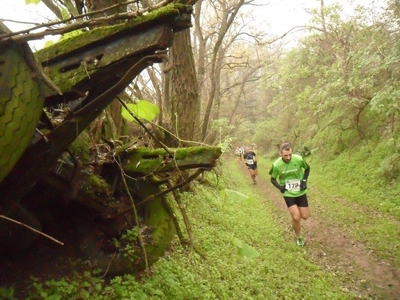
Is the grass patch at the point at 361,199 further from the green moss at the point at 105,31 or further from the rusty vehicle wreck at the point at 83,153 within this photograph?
the green moss at the point at 105,31

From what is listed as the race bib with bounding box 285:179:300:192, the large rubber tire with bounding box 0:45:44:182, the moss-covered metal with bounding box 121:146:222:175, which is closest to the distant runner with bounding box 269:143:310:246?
the race bib with bounding box 285:179:300:192

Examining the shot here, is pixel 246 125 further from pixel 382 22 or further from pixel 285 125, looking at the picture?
pixel 382 22

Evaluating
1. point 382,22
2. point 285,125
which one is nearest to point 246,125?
point 285,125

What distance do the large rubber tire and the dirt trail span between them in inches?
218

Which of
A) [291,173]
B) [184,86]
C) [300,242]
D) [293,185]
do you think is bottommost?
[300,242]

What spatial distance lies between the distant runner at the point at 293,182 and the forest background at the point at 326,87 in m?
1.37

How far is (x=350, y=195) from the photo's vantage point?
40.8 ft

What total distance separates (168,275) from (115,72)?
10.1ft

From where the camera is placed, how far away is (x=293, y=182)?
755cm

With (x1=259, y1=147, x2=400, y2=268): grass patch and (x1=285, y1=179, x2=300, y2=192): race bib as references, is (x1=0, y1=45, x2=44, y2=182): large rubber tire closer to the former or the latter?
(x1=285, y1=179, x2=300, y2=192): race bib

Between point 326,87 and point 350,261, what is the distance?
430 inches

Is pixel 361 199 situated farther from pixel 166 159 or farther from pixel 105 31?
pixel 105 31

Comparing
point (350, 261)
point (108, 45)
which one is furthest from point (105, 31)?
point (350, 261)

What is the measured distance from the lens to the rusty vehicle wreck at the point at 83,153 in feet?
6.41
